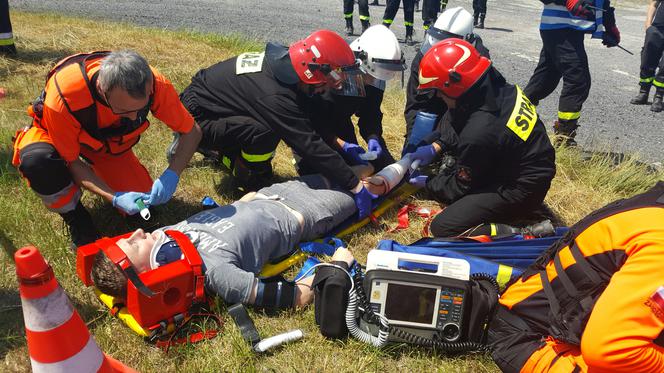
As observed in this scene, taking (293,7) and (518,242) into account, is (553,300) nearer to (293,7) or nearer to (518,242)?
(518,242)

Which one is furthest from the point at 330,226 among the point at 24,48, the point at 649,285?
the point at 24,48

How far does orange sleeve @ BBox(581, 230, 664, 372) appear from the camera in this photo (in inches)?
67.9

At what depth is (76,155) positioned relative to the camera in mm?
3145

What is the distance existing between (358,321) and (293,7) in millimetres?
12691

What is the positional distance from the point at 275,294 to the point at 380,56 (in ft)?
7.28

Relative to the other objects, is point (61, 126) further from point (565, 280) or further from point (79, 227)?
point (565, 280)

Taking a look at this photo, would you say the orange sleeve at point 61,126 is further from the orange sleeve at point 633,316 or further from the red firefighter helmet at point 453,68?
Answer: the orange sleeve at point 633,316

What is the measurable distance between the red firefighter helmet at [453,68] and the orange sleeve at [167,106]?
1.70 metres

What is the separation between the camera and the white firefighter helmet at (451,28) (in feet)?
15.5

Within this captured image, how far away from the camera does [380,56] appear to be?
411cm

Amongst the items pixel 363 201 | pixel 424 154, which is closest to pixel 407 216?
pixel 363 201

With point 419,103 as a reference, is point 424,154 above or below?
below

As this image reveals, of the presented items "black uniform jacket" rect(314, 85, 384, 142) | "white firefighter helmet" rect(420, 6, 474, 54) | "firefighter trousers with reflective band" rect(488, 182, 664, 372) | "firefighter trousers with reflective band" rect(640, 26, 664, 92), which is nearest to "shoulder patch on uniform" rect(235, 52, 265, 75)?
"black uniform jacket" rect(314, 85, 384, 142)

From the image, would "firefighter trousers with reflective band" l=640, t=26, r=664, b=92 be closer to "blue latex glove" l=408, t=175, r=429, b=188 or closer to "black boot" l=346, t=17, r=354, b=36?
"blue latex glove" l=408, t=175, r=429, b=188
